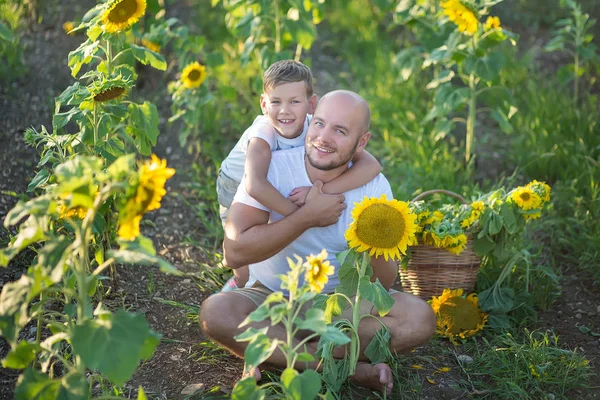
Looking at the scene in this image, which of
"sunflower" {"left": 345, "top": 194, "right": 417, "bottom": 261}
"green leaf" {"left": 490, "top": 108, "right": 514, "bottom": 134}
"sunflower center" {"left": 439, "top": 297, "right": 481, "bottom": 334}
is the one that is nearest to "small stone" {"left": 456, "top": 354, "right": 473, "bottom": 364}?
"sunflower center" {"left": 439, "top": 297, "right": 481, "bottom": 334}

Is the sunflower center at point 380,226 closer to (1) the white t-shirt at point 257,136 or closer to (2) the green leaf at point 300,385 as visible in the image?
(2) the green leaf at point 300,385

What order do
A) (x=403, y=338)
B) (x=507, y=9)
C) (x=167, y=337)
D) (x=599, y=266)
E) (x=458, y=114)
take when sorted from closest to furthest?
(x=403, y=338) < (x=167, y=337) < (x=599, y=266) < (x=458, y=114) < (x=507, y=9)

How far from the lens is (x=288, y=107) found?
2.93 m

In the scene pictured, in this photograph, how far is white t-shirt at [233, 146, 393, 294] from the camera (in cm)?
280

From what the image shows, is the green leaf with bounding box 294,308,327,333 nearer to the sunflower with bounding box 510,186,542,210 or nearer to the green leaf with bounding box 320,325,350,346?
the green leaf with bounding box 320,325,350,346

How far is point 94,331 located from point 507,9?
5251mm

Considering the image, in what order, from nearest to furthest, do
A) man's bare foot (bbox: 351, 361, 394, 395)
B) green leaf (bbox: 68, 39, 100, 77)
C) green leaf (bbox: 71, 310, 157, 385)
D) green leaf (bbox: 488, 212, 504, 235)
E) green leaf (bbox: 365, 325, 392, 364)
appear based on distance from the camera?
green leaf (bbox: 71, 310, 157, 385), man's bare foot (bbox: 351, 361, 394, 395), green leaf (bbox: 365, 325, 392, 364), green leaf (bbox: 68, 39, 100, 77), green leaf (bbox: 488, 212, 504, 235)

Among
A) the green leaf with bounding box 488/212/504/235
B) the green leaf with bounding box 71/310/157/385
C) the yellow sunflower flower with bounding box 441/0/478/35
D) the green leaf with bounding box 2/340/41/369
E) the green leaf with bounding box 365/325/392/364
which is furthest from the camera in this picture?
the yellow sunflower flower with bounding box 441/0/478/35

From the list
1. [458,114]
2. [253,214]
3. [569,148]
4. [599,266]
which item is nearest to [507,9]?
[458,114]

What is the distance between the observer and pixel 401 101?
489 centimetres

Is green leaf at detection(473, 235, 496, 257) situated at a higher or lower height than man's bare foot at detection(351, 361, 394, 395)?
higher

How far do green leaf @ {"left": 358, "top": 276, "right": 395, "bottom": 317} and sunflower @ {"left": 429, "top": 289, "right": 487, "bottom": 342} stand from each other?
0.71 metres

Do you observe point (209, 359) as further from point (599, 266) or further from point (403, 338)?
point (599, 266)

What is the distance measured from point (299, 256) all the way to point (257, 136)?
465 millimetres
